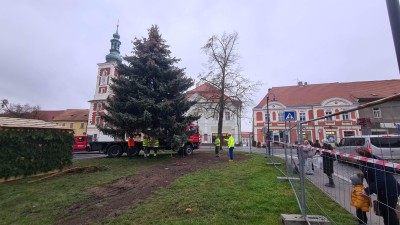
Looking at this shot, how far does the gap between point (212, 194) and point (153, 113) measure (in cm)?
963

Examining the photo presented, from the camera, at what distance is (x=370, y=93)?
3941cm

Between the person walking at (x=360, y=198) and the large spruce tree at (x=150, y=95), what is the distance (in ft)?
38.9

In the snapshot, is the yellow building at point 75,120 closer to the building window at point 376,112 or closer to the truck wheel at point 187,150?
the truck wheel at point 187,150

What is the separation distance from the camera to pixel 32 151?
1066 centimetres

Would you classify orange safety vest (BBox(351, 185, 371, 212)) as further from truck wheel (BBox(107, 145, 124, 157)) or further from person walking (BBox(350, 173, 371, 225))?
truck wheel (BBox(107, 145, 124, 157))

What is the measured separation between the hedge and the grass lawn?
136 centimetres

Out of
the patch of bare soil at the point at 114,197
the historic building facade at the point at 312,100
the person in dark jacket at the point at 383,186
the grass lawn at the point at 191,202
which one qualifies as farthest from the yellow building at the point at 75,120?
the person in dark jacket at the point at 383,186

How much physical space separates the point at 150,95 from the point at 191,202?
10.9 meters

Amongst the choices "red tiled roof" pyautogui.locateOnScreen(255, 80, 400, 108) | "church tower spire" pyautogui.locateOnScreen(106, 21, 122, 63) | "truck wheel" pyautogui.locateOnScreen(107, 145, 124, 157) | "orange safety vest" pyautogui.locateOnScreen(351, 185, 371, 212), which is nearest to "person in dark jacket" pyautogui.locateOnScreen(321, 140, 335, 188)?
"orange safety vest" pyautogui.locateOnScreen(351, 185, 371, 212)

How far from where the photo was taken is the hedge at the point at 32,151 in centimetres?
970

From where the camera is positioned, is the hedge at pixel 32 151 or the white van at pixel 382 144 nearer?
the white van at pixel 382 144

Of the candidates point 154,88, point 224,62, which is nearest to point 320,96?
point 224,62

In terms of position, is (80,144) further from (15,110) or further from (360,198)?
(15,110)

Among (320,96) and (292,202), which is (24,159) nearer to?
(292,202)
